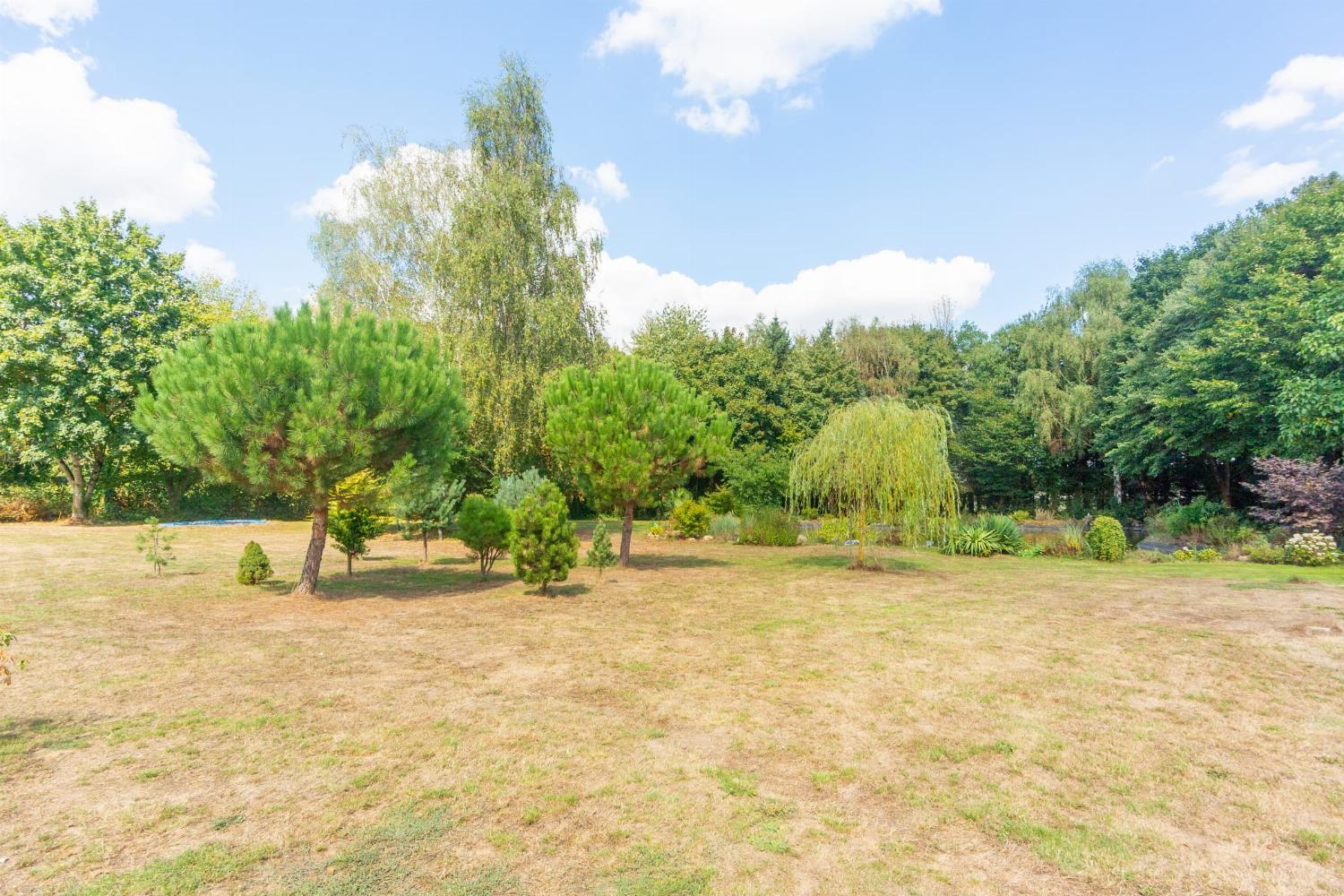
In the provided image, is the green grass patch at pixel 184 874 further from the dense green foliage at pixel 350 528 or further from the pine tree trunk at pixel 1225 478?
the pine tree trunk at pixel 1225 478

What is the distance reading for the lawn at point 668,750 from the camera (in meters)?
3.76

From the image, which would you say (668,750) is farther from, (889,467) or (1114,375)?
(1114,375)

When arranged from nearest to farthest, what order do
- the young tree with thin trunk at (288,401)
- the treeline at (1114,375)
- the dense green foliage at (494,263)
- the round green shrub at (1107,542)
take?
the young tree with thin trunk at (288,401), the round green shrub at (1107,542), the treeline at (1114,375), the dense green foliage at (494,263)

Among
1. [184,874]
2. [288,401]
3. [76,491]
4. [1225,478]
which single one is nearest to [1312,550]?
[1225,478]

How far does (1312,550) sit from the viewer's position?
53.4 feet

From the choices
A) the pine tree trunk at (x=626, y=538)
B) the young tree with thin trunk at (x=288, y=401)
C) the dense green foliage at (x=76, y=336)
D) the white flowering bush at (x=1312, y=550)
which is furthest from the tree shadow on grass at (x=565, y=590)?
the dense green foliage at (x=76, y=336)

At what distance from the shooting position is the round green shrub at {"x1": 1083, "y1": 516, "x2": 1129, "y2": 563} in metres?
18.5

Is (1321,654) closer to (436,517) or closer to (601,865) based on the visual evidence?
(601,865)

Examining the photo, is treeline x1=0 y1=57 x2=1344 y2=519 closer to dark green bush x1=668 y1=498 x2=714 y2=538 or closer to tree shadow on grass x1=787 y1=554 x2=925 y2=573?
dark green bush x1=668 y1=498 x2=714 y2=538

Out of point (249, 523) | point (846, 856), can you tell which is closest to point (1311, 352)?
point (846, 856)

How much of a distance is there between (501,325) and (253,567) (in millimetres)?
12504

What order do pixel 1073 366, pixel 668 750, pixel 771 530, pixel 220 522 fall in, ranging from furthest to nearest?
pixel 1073 366 → pixel 220 522 → pixel 771 530 → pixel 668 750

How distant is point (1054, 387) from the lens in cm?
3450

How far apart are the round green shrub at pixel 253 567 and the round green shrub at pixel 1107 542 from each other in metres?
21.8
